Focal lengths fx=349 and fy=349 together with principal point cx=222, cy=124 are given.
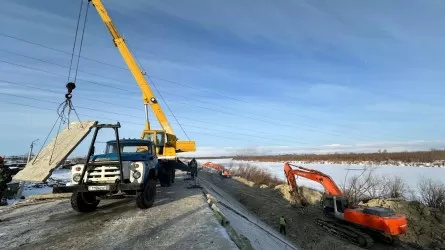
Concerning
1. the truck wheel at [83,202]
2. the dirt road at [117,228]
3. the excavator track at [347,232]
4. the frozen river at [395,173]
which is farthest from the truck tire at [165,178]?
the frozen river at [395,173]

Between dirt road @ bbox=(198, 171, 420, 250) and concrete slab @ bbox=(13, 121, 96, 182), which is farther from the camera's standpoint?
dirt road @ bbox=(198, 171, 420, 250)

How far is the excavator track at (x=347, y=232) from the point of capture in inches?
626

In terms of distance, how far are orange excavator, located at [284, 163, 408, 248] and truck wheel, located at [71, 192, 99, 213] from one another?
11847 millimetres

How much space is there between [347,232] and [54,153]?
533 inches

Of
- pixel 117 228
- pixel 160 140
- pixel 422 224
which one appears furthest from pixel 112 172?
pixel 422 224

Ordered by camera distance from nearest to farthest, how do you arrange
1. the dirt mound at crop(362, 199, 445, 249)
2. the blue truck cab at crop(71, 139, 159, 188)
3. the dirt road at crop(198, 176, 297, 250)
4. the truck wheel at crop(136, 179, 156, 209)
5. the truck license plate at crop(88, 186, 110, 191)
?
the dirt road at crop(198, 176, 297, 250)
the truck license plate at crop(88, 186, 110, 191)
the blue truck cab at crop(71, 139, 159, 188)
the truck wheel at crop(136, 179, 156, 209)
the dirt mound at crop(362, 199, 445, 249)

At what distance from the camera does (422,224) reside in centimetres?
1886

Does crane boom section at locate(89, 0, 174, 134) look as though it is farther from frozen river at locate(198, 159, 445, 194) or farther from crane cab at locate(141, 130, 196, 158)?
frozen river at locate(198, 159, 445, 194)

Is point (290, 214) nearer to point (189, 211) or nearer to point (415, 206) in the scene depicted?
point (415, 206)

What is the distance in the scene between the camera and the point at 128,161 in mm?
11070

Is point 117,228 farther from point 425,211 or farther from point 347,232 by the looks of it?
point 425,211

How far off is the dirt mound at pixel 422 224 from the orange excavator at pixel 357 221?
108 inches

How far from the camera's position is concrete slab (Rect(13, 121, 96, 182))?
11.1 m

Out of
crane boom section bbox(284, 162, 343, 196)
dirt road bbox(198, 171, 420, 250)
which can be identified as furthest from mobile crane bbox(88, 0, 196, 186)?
crane boom section bbox(284, 162, 343, 196)
